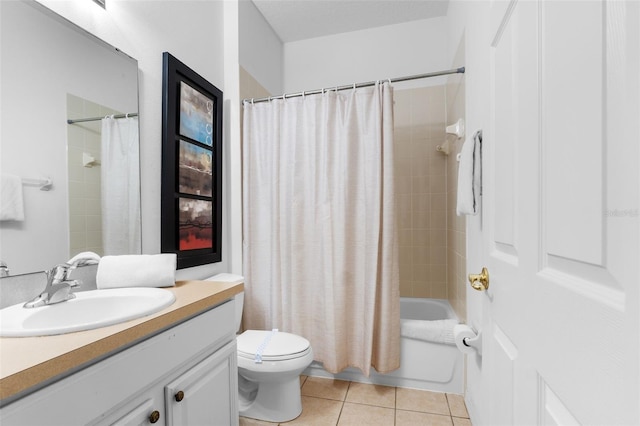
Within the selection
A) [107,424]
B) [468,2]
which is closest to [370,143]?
[468,2]

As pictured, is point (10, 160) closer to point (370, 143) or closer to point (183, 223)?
point (183, 223)

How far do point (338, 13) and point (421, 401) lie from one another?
9.26 ft

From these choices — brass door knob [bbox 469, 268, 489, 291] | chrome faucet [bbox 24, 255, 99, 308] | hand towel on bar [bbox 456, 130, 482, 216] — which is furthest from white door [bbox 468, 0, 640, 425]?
chrome faucet [bbox 24, 255, 99, 308]

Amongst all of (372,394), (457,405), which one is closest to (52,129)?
(372,394)

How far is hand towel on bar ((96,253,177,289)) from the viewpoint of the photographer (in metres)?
1.18

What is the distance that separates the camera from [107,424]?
0.75m

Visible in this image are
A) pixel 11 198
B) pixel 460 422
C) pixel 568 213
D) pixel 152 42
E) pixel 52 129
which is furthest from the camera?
pixel 460 422

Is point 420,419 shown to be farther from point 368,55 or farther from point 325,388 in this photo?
point 368,55

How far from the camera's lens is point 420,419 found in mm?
1626

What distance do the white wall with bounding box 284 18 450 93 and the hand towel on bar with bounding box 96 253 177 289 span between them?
7.09ft

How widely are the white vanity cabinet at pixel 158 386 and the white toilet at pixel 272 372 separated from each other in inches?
10.4

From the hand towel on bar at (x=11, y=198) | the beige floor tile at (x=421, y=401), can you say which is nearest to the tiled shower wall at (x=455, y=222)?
the beige floor tile at (x=421, y=401)

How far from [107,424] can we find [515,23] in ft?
4.32

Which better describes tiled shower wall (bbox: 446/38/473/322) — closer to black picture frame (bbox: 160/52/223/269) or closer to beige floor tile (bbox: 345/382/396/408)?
beige floor tile (bbox: 345/382/396/408)
